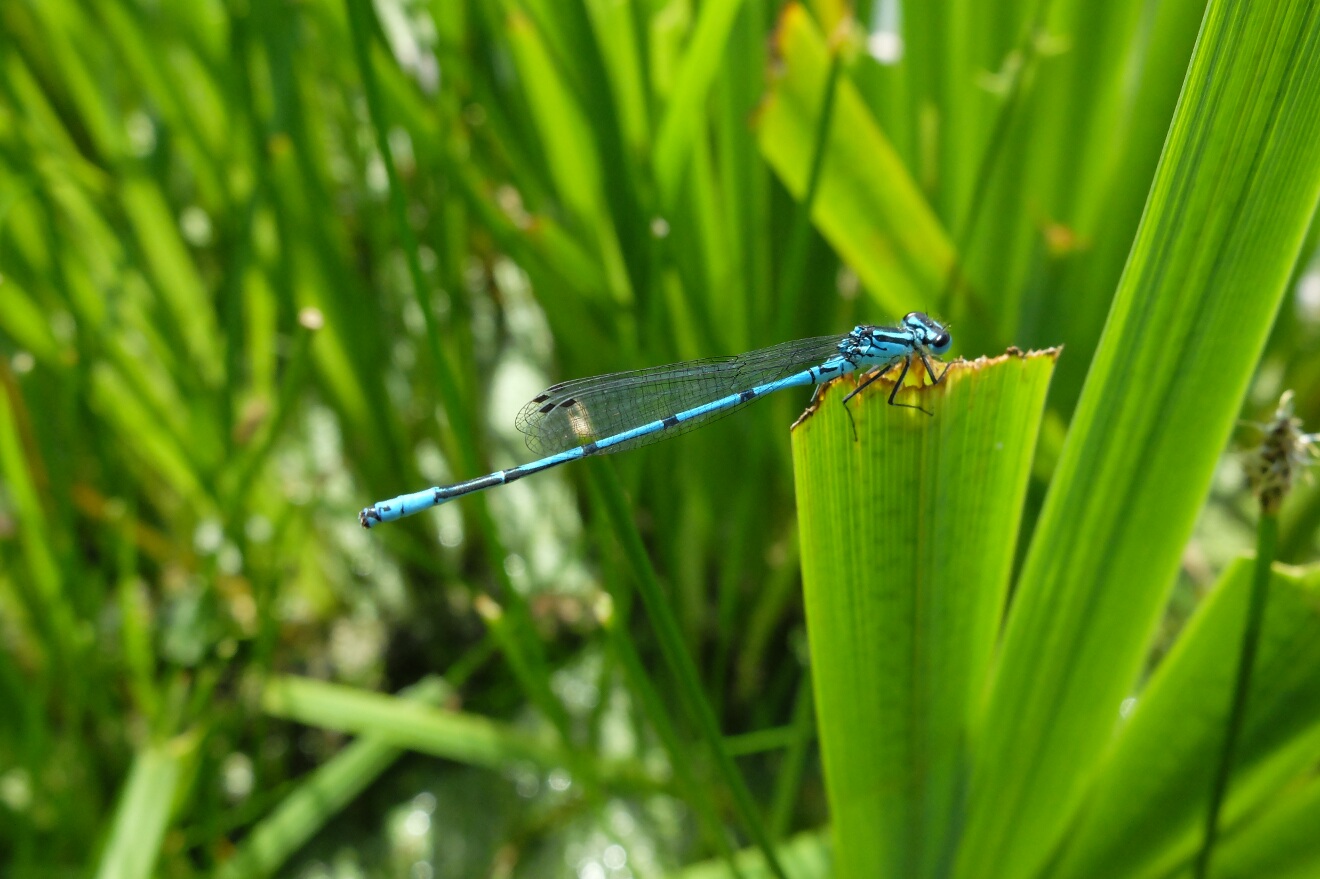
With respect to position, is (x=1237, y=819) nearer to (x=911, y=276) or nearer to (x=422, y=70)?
(x=911, y=276)

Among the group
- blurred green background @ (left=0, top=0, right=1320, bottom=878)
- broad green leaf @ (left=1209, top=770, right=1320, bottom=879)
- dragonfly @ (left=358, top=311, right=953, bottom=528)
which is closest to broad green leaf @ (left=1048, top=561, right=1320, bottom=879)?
broad green leaf @ (left=1209, top=770, right=1320, bottom=879)

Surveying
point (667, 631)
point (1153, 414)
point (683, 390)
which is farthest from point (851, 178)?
point (667, 631)

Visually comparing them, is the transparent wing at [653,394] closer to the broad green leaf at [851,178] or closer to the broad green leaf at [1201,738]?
the broad green leaf at [851,178]

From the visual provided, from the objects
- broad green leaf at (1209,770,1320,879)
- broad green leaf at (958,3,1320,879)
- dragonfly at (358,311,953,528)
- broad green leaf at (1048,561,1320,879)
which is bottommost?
broad green leaf at (1209,770,1320,879)

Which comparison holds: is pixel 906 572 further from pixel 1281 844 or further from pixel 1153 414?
pixel 1281 844

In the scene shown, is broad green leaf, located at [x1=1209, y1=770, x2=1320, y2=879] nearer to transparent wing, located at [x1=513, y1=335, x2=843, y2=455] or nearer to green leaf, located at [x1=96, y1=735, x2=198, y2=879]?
transparent wing, located at [x1=513, y1=335, x2=843, y2=455]

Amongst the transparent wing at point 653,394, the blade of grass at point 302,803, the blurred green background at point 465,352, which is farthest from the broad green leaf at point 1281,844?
the blade of grass at point 302,803
